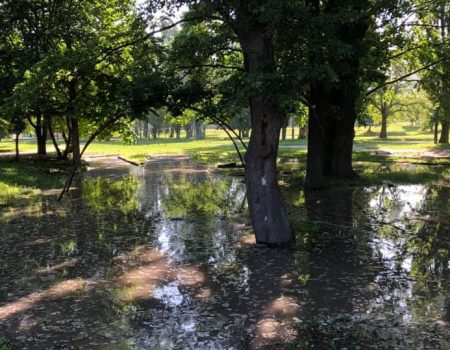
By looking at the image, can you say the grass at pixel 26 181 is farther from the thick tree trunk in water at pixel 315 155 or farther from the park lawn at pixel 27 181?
the thick tree trunk in water at pixel 315 155

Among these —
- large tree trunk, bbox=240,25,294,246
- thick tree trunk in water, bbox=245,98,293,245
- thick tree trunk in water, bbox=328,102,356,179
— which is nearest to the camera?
large tree trunk, bbox=240,25,294,246

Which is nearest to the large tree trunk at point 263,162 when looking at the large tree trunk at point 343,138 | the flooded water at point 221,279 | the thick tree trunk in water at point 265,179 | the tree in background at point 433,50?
the thick tree trunk in water at point 265,179

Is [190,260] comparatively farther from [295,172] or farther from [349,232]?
[295,172]

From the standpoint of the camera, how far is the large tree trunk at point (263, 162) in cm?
997

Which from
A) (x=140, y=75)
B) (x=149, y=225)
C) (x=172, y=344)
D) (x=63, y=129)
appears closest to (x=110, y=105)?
(x=140, y=75)

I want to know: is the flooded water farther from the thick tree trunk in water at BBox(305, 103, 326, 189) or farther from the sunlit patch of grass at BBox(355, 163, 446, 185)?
the sunlit patch of grass at BBox(355, 163, 446, 185)

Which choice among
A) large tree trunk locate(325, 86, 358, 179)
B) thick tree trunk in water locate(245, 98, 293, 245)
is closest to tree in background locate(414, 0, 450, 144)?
large tree trunk locate(325, 86, 358, 179)

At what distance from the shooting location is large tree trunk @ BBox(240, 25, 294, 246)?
9969mm

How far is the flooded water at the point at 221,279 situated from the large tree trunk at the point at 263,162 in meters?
0.45

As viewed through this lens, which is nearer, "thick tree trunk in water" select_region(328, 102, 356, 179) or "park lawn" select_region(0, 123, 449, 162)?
"thick tree trunk in water" select_region(328, 102, 356, 179)

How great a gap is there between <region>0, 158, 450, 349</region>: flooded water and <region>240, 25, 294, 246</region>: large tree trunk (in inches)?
17.7

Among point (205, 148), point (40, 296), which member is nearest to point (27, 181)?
point (40, 296)

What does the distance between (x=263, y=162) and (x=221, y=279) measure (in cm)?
274

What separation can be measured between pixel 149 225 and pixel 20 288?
17.2ft
